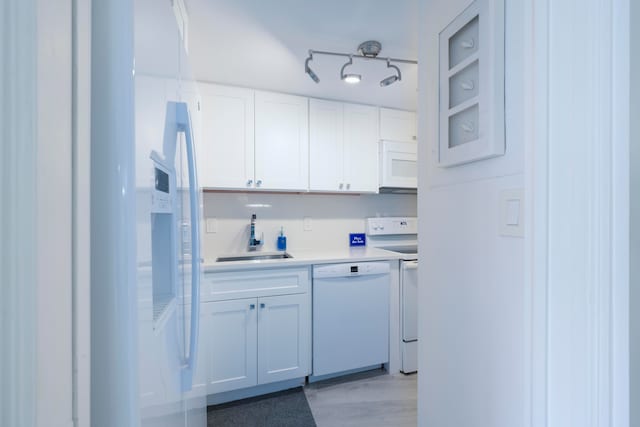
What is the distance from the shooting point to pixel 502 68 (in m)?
0.82

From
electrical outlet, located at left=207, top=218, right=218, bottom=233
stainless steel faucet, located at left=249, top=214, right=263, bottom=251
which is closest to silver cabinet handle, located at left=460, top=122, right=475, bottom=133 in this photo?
stainless steel faucet, located at left=249, top=214, right=263, bottom=251

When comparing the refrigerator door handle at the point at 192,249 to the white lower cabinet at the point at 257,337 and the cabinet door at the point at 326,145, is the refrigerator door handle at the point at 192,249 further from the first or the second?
the cabinet door at the point at 326,145

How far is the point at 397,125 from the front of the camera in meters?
2.65

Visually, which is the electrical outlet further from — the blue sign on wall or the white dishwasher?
the blue sign on wall

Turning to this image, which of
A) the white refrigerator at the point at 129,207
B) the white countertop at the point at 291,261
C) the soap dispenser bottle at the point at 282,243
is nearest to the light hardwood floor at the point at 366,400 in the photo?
the white countertop at the point at 291,261

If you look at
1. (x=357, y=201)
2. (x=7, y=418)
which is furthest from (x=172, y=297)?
(x=357, y=201)

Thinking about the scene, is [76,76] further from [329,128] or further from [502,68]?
[329,128]

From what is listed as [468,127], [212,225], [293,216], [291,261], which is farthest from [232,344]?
[468,127]

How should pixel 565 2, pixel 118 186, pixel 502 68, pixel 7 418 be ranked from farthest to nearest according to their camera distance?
pixel 502 68
pixel 565 2
pixel 118 186
pixel 7 418

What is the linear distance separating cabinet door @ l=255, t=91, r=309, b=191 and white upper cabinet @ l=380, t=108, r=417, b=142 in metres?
0.73

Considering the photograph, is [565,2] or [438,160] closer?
[565,2]

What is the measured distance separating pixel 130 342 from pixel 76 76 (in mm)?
348

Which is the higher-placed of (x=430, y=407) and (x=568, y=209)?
(x=568, y=209)

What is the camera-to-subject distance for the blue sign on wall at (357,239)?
2.77 metres
